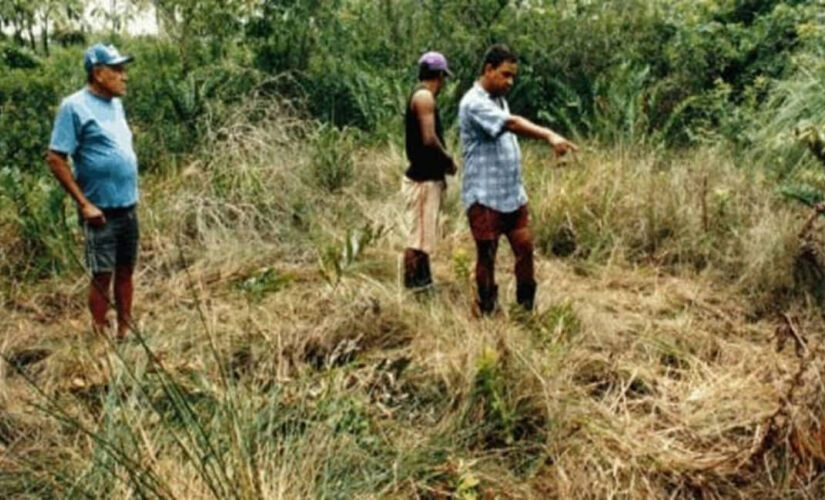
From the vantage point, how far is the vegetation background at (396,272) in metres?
3.28

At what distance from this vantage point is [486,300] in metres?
4.82

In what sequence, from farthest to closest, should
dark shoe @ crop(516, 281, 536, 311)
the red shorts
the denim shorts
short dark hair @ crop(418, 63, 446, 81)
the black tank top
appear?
the black tank top < short dark hair @ crop(418, 63, 446, 81) < dark shoe @ crop(516, 281, 536, 311) < the red shorts < the denim shorts

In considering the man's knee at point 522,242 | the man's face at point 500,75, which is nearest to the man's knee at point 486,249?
the man's knee at point 522,242

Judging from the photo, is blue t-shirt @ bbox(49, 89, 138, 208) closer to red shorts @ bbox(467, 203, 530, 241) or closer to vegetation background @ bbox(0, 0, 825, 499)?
vegetation background @ bbox(0, 0, 825, 499)

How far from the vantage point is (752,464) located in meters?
3.35

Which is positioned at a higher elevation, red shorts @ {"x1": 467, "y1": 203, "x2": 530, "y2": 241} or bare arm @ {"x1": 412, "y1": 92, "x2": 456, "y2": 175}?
bare arm @ {"x1": 412, "y1": 92, "x2": 456, "y2": 175}

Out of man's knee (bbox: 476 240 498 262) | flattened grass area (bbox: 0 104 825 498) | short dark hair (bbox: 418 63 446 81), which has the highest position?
short dark hair (bbox: 418 63 446 81)

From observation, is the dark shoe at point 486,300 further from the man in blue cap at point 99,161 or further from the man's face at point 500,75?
the man in blue cap at point 99,161

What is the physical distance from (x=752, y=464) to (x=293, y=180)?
15.2ft

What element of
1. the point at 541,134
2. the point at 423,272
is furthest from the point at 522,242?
the point at 423,272

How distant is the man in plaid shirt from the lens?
174 inches

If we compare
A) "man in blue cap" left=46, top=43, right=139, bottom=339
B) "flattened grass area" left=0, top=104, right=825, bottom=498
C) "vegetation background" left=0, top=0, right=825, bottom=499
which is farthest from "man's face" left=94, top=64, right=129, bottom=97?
"vegetation background" left=0, top=0, right=825, bottom=499

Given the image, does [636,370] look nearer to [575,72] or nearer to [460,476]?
[460,476]

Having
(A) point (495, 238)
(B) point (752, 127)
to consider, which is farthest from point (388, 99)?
(A) point (495, 238)
